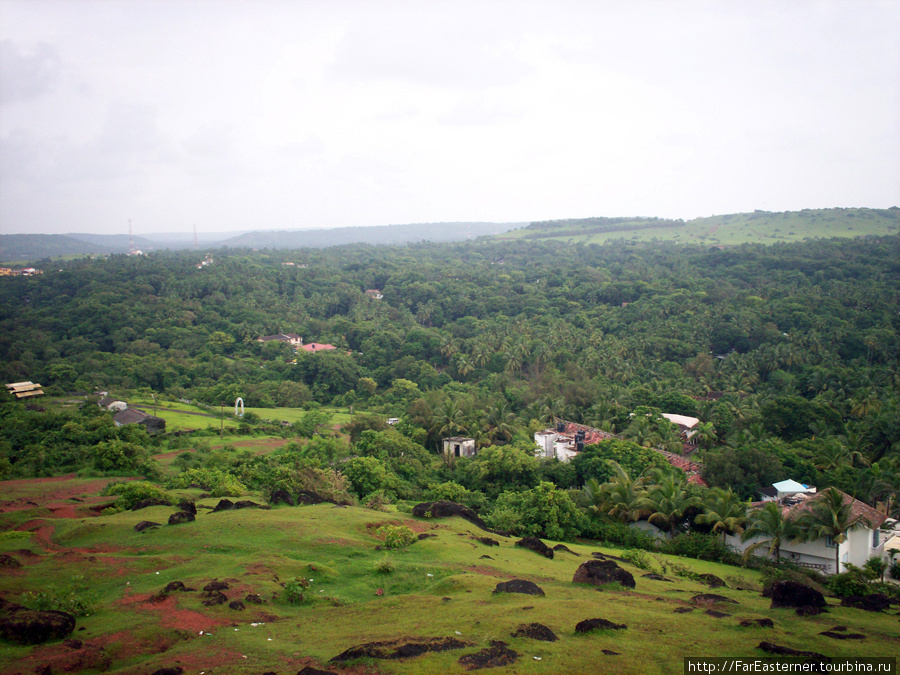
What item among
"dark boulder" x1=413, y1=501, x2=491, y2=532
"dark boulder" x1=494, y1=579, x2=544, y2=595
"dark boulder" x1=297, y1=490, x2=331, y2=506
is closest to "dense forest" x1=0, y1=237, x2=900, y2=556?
"dark boulder" x1=413, y1=501, x2=491, y2=532

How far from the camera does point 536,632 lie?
1195 cm

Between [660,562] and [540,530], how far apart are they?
5.34 meters

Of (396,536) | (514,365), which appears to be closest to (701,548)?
(396,536)

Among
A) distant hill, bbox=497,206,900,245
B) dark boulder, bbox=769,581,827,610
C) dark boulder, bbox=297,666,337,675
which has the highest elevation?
distant hill, bbox=497,206,900,245

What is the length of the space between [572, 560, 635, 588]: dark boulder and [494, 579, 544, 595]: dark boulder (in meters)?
2.13

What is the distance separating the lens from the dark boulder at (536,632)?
38.7 feet

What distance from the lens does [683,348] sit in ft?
212

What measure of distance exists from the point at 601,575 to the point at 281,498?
1434 centimetres

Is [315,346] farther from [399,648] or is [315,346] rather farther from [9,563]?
[399,648]

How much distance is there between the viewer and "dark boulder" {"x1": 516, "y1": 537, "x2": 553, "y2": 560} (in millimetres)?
20734

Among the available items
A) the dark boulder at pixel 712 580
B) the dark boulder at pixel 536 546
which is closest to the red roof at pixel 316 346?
the dark boulder at pixel 536 546

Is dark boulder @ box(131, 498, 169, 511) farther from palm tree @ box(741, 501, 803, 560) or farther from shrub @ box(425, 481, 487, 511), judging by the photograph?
palm tree @ box(741, 501, 803, 560)

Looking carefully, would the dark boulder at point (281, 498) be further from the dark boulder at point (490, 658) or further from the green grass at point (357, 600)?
the dark boulder at point (490, 658)

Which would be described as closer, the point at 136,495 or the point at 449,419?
the point at 136,495
